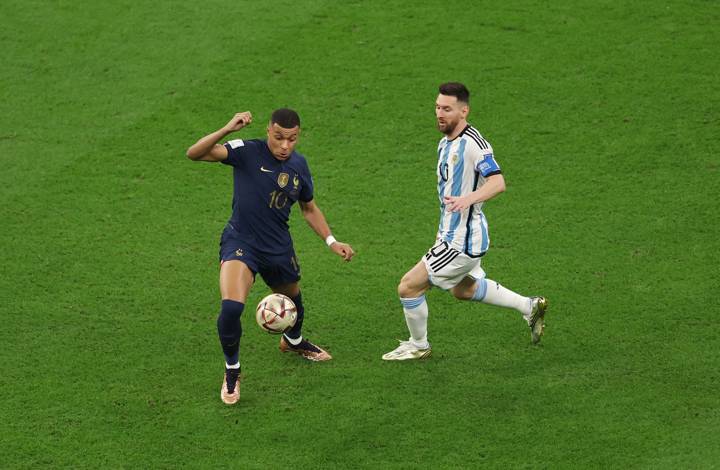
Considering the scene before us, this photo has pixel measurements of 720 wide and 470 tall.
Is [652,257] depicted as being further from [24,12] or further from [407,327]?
[24,12]

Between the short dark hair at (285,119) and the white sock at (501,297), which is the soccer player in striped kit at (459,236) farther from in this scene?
the short dark hair at (285,119)

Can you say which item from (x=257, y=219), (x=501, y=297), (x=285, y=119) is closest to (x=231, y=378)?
(x=257, y=219)

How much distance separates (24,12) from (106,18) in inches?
44.8

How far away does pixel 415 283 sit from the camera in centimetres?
825

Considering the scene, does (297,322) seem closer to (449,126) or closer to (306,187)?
(306,187)

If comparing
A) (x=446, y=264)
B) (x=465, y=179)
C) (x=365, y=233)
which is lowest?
(x=446, y=264)

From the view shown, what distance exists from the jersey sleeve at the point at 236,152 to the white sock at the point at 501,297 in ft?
7.04

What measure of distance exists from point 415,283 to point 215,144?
1907mm

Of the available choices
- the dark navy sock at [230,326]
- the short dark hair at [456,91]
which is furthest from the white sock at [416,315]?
the short dark hair at [456,91]

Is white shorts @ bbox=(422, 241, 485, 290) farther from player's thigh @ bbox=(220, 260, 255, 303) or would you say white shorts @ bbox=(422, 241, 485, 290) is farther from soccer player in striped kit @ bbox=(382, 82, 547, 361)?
player's thigh @ bbox=(220, 260, 255, 303)

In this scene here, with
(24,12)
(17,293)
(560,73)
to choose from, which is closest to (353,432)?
(17,293)

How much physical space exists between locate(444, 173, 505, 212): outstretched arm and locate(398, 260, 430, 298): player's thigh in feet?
2.66

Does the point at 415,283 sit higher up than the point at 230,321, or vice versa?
the point at 415,283

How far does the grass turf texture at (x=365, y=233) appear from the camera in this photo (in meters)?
7.56
